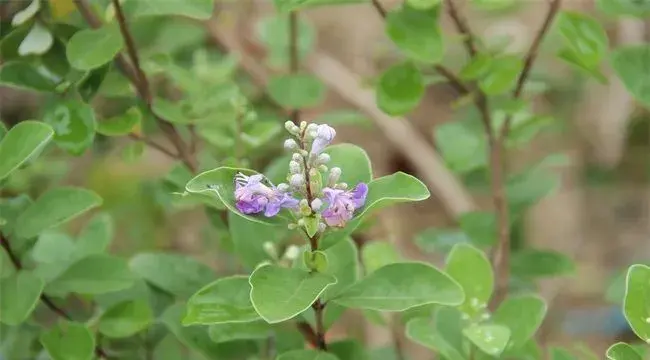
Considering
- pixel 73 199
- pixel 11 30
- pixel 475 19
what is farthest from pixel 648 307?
pixel 475 19

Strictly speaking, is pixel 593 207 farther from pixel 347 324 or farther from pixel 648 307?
pixel 648 307

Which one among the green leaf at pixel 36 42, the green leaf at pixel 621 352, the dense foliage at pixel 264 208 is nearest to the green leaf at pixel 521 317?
the dense foliage at pixel 264 208

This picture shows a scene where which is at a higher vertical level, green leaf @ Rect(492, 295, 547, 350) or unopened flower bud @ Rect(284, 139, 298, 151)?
unopened flower bud @ Rect(284, 139, 298, 151)

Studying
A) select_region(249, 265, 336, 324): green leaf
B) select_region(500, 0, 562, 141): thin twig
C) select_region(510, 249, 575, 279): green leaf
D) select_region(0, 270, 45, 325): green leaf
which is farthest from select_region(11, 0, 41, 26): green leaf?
select_region(510, 249, 575, 279): green leaf

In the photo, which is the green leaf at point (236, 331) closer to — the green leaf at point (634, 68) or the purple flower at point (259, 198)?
the purple flower at point (259, 198)

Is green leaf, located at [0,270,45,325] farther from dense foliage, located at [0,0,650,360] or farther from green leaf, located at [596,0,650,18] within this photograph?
green leaf, located at [596,0,650,18]
